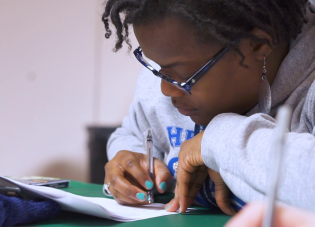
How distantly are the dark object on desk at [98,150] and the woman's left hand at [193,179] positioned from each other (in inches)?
54.4

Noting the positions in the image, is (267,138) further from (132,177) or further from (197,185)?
(132,177)

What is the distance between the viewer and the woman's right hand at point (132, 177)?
0.74 m

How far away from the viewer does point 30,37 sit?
6.75 feet

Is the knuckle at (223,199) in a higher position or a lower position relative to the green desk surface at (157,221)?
higher

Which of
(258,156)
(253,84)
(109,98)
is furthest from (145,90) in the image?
(109,98)

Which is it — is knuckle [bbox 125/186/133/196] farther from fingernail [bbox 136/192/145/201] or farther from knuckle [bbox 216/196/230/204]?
knuckle [bbox 216/196/230/204]

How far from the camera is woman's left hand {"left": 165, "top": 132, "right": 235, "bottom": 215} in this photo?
0.64 metres

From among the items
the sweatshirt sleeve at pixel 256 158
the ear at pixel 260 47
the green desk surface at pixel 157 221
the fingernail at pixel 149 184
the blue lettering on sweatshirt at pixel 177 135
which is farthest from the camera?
the blue lettering on sweatshirt at pixel 177 135

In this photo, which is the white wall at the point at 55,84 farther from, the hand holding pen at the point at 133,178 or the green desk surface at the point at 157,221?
the green desk surface at the point at 157,221

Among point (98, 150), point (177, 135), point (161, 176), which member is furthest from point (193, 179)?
point (98, 150)

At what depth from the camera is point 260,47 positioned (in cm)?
70

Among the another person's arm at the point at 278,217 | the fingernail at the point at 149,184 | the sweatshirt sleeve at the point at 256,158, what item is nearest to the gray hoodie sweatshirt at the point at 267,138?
the sweatshirt sleeve at the point at 256,158

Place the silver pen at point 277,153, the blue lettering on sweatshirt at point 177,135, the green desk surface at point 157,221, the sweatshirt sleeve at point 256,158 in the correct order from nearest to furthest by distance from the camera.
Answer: the silver pen at point 277,153 → the sweatshirt sleeve at point 256,158 → the green desk surface at point 157,221 → the blue lettering on sweatshirt at point 177,135

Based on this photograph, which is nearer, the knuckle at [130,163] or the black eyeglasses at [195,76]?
the black eyeglasses at [195,76]
